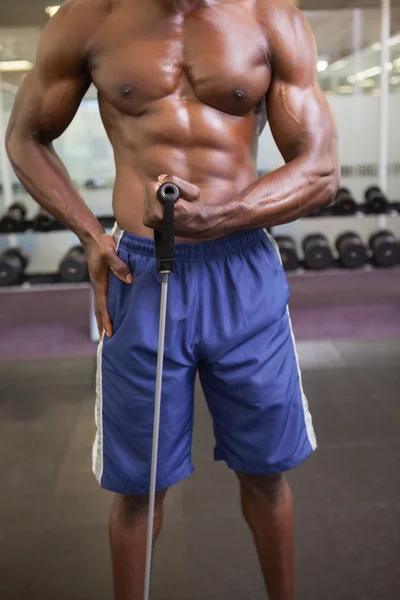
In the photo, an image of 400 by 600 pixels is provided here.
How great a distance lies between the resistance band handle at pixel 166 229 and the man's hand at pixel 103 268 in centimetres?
21

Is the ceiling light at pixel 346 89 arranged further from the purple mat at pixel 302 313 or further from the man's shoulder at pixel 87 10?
the man's shoulder at pixel 87 10

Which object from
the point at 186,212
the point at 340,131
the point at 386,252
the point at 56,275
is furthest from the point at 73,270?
the point at 186,212

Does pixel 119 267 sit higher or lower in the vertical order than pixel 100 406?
higher

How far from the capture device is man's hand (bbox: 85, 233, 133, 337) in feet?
3.43

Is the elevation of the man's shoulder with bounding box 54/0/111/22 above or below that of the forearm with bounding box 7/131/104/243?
above

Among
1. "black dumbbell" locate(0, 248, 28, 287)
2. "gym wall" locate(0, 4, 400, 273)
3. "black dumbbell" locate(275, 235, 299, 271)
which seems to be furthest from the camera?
"gym wall" locate(0, 4, 400, 273)

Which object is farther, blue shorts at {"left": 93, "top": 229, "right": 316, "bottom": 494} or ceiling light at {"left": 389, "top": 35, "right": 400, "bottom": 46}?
ceiling light at {"left": 389, "top": 35, "right": 400, "bottom": 46}

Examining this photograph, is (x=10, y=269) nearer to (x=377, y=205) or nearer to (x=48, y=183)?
(x=377, y=205)

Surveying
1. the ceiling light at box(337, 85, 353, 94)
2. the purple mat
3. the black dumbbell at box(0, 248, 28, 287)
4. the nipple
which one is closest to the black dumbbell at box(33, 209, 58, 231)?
the black dumbbell at box(0, 248, 28, 287)

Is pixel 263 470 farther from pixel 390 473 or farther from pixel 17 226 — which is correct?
pixel 17 226

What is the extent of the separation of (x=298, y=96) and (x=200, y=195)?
24 centimetres

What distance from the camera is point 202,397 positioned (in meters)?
2.50

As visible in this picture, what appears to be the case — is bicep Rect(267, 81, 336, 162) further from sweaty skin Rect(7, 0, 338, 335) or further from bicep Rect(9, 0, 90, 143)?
bicep Rect(9, 0, 90, 143)

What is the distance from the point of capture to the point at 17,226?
3.18 m
